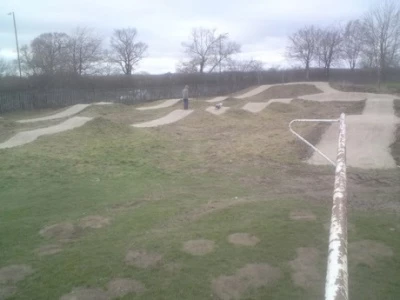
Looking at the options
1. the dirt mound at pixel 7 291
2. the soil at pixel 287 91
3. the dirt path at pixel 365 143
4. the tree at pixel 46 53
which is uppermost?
the tree at pixel 46 53

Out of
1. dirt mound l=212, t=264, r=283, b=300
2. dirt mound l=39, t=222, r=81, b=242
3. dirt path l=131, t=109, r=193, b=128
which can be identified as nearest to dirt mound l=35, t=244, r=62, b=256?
dirt mound l=39, t=222, r=81, b=242

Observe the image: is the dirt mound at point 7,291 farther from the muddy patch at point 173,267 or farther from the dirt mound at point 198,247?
the dirt mound at point 198,247

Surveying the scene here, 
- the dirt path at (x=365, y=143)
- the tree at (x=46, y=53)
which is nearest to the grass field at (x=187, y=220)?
the dirt path at (x=365, y=143)

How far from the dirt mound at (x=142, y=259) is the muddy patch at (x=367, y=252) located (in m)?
2.39

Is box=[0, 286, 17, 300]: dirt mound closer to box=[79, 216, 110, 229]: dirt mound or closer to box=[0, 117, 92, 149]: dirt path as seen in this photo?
box=[79, 216, 110, 229]: dirt mound

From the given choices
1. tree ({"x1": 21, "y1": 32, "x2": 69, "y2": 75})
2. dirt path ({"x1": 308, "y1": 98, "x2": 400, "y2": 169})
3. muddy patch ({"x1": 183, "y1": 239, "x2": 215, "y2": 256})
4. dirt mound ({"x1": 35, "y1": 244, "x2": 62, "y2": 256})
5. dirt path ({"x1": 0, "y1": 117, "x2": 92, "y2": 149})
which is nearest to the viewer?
muddy patch ({"x1": 183, "y1": 239, "x2": 215, "y2": 256})

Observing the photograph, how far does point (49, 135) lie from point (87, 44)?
4101cm

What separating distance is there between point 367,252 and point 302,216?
1.48m

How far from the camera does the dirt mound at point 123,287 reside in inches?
159

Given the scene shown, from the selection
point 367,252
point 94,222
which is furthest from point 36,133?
point 367,252

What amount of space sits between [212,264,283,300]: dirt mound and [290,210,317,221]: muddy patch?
1.79 m

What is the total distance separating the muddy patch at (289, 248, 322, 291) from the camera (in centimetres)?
414

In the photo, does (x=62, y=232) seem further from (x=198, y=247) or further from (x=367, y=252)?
(x=367, y=252)

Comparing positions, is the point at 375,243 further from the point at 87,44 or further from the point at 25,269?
the point at 87,44
